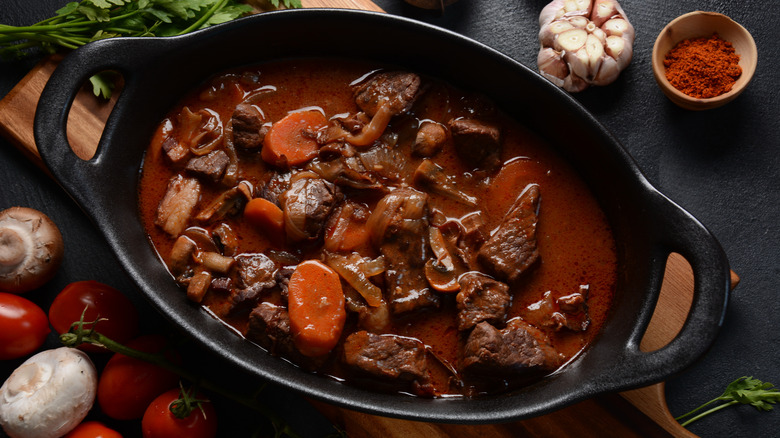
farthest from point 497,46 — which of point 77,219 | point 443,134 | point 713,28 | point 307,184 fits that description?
point 77,219

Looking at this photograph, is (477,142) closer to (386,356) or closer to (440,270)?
(440,270)

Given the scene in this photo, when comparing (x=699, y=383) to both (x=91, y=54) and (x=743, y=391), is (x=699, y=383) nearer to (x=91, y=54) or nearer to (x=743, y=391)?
(x=743, y=391)

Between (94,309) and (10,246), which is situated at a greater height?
(10,246)

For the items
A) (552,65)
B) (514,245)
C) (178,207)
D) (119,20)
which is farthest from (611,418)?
(119,20)

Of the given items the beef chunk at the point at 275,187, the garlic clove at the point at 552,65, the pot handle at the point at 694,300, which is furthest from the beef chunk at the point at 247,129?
the pot handle at the point at 694,300

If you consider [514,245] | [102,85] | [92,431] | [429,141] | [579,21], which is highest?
[102,85]

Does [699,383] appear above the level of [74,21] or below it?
below
